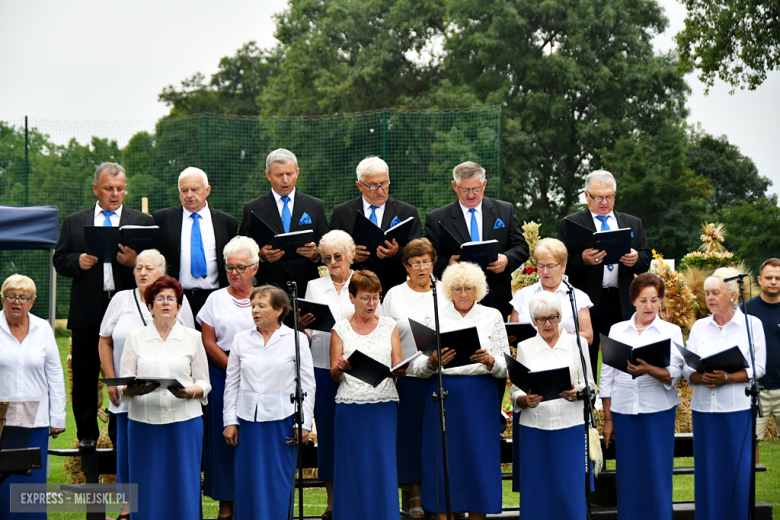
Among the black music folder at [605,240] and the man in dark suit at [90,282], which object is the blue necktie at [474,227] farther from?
the man in dark suit at [90,282]

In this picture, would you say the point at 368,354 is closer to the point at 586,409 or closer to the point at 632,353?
the point at 586,409

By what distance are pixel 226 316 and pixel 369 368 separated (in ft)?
3.49

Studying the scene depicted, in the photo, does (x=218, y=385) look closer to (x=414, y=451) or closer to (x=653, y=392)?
(x=414, y=451)

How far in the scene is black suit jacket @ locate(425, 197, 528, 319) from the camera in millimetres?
5727

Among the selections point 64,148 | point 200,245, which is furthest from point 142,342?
point 64,148

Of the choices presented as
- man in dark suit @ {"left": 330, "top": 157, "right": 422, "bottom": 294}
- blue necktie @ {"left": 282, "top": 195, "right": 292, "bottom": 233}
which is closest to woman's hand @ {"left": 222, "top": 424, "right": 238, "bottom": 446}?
man in dark suit @ {"left": 330, "top": 157, "right": 422, "bottom": 294}

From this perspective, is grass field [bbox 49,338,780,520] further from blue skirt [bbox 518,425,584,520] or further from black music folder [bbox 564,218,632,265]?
black music folder [bbox 564,218,632,265]

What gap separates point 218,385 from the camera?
16.9 ft

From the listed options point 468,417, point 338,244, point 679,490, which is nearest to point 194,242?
point 338,244

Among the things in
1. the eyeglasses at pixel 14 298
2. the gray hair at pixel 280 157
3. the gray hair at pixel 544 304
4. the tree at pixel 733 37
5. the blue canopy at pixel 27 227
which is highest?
the tree at pixel 733 37

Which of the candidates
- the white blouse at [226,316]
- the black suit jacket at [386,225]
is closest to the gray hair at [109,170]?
the white blouse at [226,316]

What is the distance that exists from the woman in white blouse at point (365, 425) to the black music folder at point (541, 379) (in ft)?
2.23

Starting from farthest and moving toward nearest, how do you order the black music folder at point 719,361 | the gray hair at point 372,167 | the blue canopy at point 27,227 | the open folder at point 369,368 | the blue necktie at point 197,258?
the blue canopy at point 27,227, the gray hair at point 372,167, the blue necktie at point 197,258, the black music folder at point 719,361, the open folder at point 369,368

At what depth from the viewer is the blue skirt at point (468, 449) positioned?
15.8 feet
